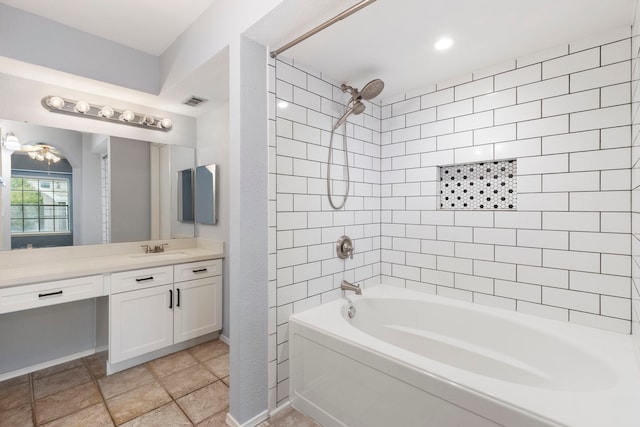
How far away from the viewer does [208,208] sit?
2850 millimetres

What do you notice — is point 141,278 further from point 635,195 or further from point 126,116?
point 635,195

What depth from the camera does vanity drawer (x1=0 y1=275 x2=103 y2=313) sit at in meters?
1.74

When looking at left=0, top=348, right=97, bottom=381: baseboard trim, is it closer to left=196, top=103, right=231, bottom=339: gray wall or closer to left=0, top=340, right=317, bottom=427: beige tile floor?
left=0, top=340, right=317, bottom=427: beige tile floor

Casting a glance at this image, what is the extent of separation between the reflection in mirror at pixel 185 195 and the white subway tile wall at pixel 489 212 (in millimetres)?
1575

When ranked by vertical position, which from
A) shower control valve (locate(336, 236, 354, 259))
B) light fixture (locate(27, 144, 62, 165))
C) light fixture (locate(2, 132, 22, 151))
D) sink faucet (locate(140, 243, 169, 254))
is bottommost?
sink faucet (locate(140, 243, 169, 254))

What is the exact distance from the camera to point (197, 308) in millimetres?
2574

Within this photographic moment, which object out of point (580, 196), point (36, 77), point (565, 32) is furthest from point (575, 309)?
point (36, 77)

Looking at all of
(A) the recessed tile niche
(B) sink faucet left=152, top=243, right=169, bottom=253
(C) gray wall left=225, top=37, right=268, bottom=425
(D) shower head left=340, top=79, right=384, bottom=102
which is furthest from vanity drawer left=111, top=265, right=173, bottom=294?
(A) the recessed tile niche

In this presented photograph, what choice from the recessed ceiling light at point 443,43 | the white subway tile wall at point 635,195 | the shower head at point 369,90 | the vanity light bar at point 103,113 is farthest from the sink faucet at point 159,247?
the white subway tile wall at point 635,195

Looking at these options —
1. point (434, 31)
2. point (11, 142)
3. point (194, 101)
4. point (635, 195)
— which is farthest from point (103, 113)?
point (635, 195)

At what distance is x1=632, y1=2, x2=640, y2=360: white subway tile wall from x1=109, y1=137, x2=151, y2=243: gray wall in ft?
11.0

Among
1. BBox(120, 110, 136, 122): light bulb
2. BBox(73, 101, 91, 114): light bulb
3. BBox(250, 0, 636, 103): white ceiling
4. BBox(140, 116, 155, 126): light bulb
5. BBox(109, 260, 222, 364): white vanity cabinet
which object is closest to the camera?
BBox(250, 0, 636, 103): white ceiling

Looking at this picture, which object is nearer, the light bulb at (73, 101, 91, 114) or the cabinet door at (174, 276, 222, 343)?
the light bulb at (73, 101, 91, 114)

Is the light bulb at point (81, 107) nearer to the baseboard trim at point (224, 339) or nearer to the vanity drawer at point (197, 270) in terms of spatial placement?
the vanity drawer at point (197, 270)
